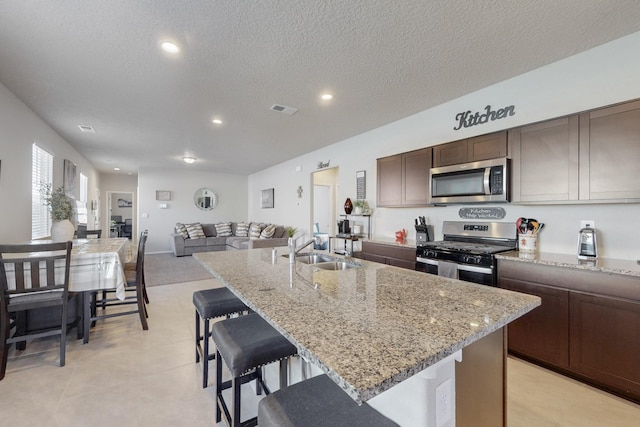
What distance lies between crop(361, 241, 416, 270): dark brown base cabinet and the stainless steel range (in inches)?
6.4

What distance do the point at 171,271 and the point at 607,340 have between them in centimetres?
618

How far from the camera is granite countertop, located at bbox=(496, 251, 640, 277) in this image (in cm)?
178

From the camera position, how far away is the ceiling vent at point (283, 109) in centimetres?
333

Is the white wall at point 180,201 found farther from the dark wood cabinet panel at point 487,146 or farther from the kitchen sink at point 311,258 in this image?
the dark wood cabinet panel at point 487,146

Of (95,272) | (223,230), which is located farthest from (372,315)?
(223,230)

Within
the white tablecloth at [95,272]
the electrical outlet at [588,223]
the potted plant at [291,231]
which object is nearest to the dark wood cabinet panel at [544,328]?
the electrical outlet at [588,223]

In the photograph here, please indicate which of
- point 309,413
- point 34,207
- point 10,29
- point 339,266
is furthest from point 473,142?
point 34,207

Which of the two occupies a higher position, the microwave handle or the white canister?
the microwave handle

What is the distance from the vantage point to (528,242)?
2486 mm

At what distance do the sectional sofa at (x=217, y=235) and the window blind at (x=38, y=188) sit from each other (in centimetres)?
341

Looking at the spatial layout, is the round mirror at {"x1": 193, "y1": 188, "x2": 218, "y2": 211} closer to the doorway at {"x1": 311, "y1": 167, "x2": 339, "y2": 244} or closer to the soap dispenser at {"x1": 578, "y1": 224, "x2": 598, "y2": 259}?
the doorway at {"x1": 311, "y1": 167, "x2": 339, "y2": 244}

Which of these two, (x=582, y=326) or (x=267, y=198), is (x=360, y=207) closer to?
(x=582, y=326)

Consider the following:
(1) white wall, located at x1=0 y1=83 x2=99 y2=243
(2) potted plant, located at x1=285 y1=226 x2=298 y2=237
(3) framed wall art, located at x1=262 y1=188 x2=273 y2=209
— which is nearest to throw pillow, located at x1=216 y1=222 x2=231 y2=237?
(3) framed wall art, located at x1=262 y1=188 x2=273 y2=209

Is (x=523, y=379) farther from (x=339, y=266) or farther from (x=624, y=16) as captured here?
(x=624, y=16)
